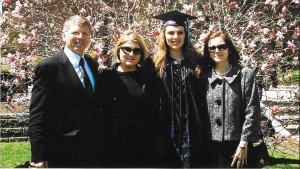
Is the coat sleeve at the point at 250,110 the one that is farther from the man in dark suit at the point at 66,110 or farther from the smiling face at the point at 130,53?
the man in dark suit at the point at 66,110

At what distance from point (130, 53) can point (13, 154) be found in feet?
15.7

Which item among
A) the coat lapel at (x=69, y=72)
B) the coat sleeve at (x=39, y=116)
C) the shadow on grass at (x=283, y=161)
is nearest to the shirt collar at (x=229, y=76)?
the coat lapel at (x=69, y=72)

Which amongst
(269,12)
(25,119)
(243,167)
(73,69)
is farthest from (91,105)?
(269,12)

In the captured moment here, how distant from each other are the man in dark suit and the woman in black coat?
23 cm

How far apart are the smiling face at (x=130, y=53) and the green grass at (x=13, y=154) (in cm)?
392

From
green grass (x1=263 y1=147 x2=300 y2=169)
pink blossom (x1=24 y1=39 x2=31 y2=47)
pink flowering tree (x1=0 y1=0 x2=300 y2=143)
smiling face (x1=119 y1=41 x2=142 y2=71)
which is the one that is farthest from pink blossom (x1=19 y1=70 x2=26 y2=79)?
green grass (x1=263 y1=147 x2=300 y2=169)

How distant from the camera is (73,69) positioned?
3.07 meters

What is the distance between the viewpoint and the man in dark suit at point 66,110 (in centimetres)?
291

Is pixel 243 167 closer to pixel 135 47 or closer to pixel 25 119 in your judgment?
pixel 135 47

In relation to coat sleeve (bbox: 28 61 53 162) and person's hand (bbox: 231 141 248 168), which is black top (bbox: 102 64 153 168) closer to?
coat sleeve (bbox: 28 61 53 162)

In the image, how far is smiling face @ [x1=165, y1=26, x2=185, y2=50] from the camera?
11.4 ft

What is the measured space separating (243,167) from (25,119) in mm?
4121

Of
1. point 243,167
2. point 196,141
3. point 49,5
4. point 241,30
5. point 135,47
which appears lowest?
point 243,167

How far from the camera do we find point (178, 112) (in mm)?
3406
